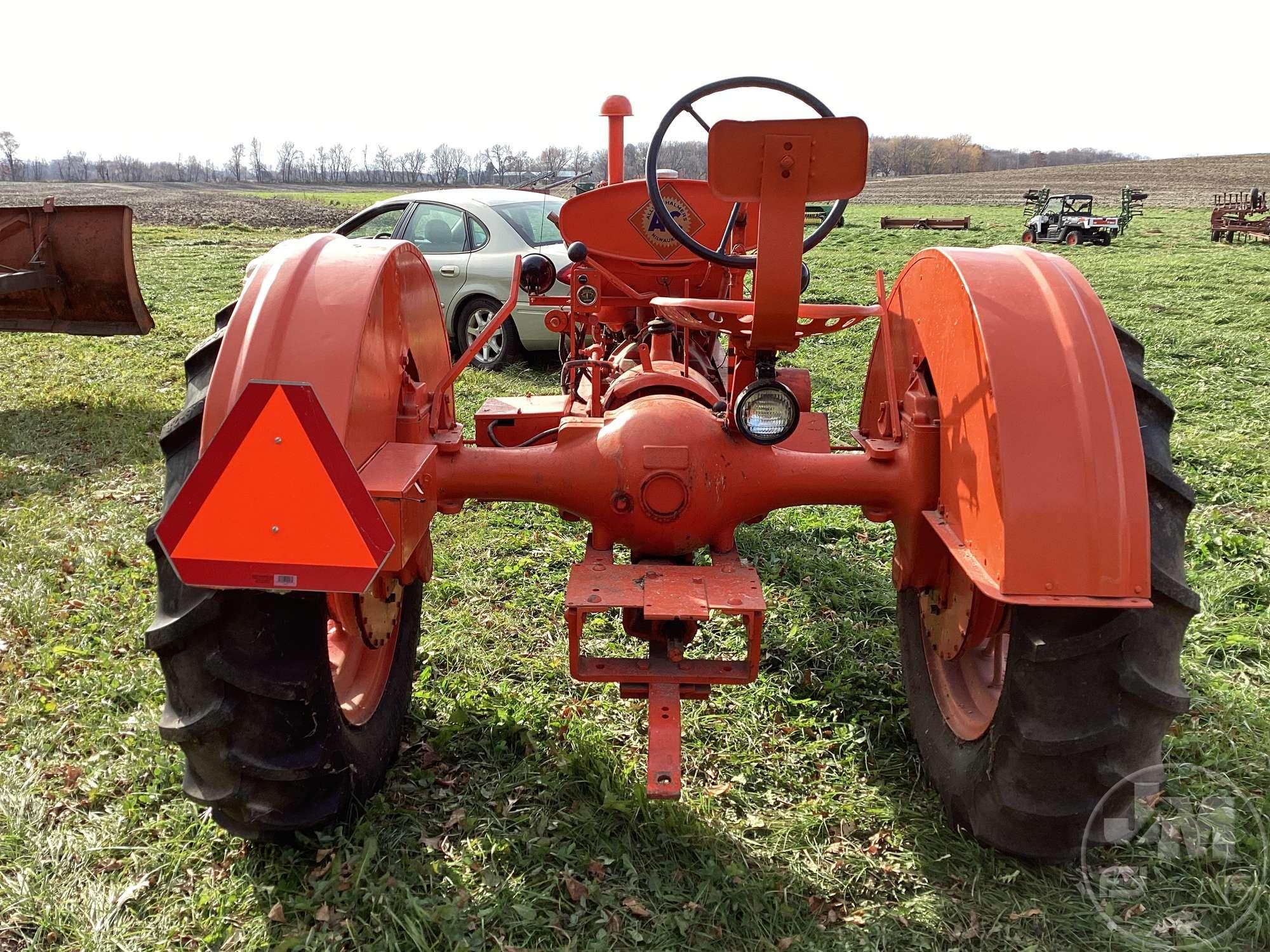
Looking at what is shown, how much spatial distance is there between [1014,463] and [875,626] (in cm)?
201

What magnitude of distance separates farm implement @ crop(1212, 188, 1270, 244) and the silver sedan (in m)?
22.1

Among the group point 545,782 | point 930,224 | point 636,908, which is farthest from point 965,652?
point 930,224

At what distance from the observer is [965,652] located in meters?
2.77

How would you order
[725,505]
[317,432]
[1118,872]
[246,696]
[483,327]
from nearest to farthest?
1. [317,432]
2. [246,696]
3. [1118,872]
4. [725,505]
5. [483,327]

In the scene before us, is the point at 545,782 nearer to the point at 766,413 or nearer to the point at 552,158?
the point at 766,413

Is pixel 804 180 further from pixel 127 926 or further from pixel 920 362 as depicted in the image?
pixel 127 926

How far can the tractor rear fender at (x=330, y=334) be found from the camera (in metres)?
2.12

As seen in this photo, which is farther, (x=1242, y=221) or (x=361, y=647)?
(x=1242, y=221)

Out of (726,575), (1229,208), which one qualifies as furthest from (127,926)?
(1229,208)

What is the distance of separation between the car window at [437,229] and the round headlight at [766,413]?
698 centimetres

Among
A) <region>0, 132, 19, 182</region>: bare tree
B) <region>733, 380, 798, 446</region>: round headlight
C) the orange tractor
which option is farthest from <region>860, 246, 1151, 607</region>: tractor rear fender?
<region>0, 132, 19, 182</region>: bare tree

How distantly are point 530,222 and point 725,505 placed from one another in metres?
7.18

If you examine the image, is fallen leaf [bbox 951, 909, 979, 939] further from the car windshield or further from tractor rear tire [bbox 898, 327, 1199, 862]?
the car windshield

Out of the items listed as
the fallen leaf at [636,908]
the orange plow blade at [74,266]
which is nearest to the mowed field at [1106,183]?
the orange plow blade at [74,266]
